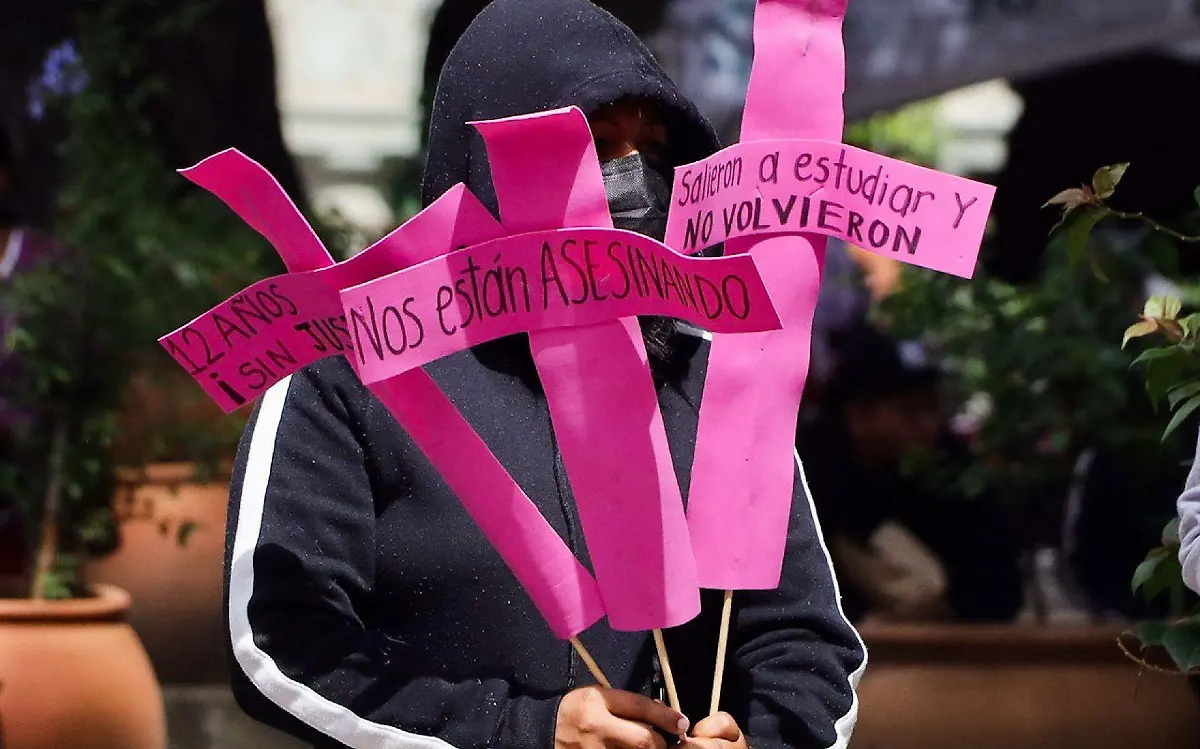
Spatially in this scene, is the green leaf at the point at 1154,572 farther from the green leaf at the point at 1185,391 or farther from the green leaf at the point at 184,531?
the green leaf at the point at 184,531

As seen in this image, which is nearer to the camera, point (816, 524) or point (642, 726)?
point (642, 726)

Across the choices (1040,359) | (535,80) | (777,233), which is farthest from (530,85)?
(1040,359)

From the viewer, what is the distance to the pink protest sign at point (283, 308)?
1.79 meters

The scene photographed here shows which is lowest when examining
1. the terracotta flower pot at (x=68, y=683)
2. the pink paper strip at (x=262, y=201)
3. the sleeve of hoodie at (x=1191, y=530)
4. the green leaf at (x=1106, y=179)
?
the terracotta flower pot at (x=68, y=683)

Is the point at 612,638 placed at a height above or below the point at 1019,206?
below

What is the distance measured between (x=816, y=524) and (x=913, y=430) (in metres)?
2.52

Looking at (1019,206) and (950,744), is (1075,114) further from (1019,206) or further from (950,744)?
(950,744)

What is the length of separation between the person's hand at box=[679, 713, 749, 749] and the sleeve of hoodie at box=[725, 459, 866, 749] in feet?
0.22

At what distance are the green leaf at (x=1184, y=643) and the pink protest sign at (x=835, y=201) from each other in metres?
0.82

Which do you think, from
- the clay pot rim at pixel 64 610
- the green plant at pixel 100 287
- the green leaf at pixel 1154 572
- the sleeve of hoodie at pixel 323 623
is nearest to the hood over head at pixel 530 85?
the sleeve of hoodie at pixel 323 623

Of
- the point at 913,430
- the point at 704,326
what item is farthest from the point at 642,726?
the point at 913,430

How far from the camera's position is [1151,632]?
256 centimetres

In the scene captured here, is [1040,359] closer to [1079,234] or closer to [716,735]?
[1079,234]

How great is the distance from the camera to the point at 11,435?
4473mm
